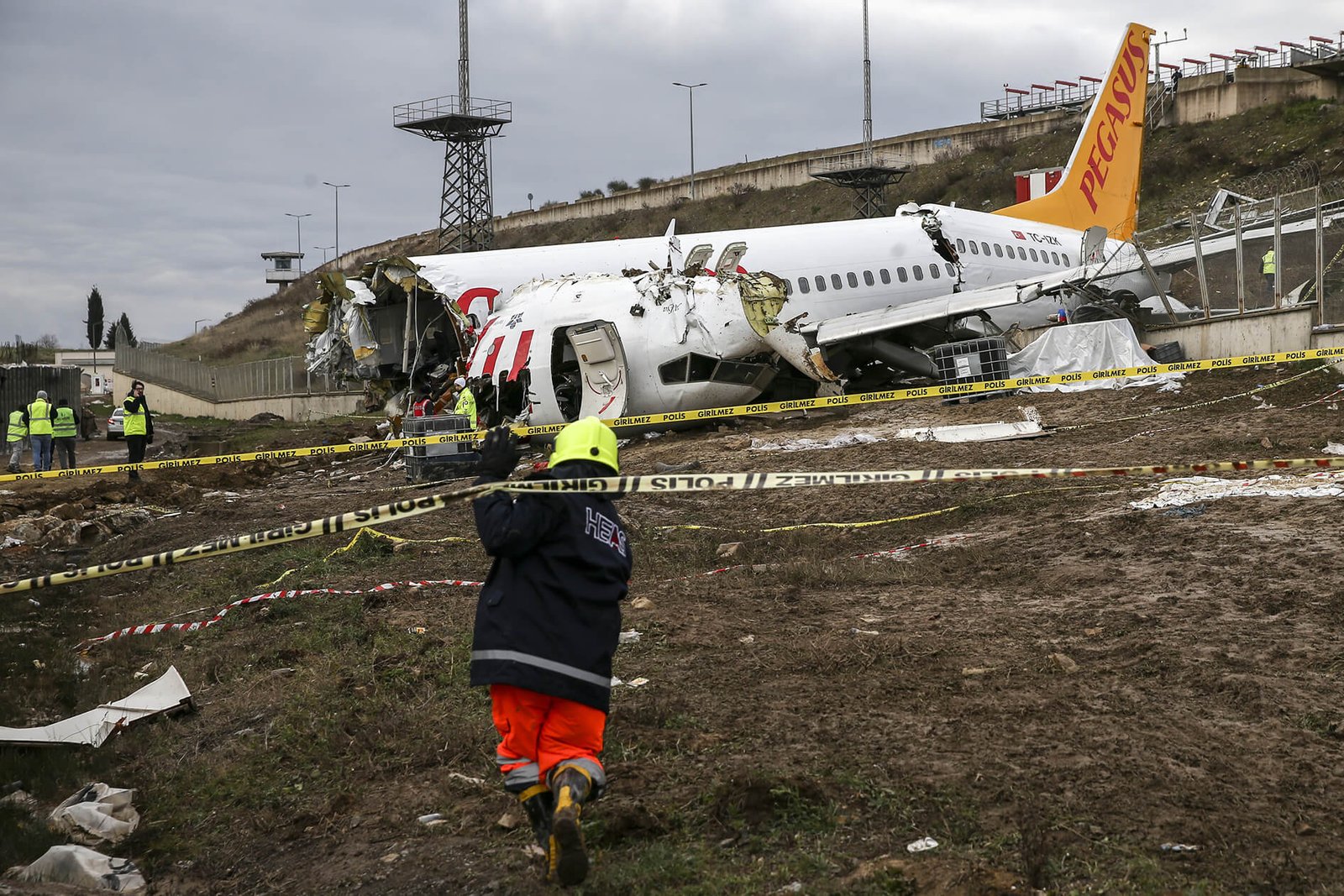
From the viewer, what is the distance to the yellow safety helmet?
15.3 ft

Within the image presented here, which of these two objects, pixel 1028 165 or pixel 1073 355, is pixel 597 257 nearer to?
pixel 1073 355

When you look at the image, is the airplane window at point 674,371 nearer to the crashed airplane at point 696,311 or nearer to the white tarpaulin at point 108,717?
the crashed airplane at point 696,311

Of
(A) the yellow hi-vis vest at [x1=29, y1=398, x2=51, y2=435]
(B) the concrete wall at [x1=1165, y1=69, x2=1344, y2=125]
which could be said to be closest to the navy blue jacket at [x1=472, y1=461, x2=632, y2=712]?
(A) the yellow hi-vis vest at [x1=29, y1=398, x2=51, y2=435]

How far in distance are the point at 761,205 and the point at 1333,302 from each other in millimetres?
56547

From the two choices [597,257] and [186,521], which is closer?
[186,521]

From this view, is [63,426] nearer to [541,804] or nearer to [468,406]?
[468,406]

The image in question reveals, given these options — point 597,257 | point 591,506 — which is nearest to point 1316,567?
point 591,506

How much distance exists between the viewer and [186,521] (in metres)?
15.7

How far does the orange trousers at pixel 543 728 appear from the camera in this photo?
174 inches

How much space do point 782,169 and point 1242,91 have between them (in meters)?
27.8

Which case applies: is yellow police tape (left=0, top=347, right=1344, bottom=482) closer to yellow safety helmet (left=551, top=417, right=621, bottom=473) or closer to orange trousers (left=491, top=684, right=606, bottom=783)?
yellow safety helmet (left=551, top=417, right=621, bottom=473)

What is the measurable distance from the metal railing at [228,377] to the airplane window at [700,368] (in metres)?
21.1

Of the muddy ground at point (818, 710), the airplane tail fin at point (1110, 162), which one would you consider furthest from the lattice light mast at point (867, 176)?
the muddy ground at point (818, 710)

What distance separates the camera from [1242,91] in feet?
172
